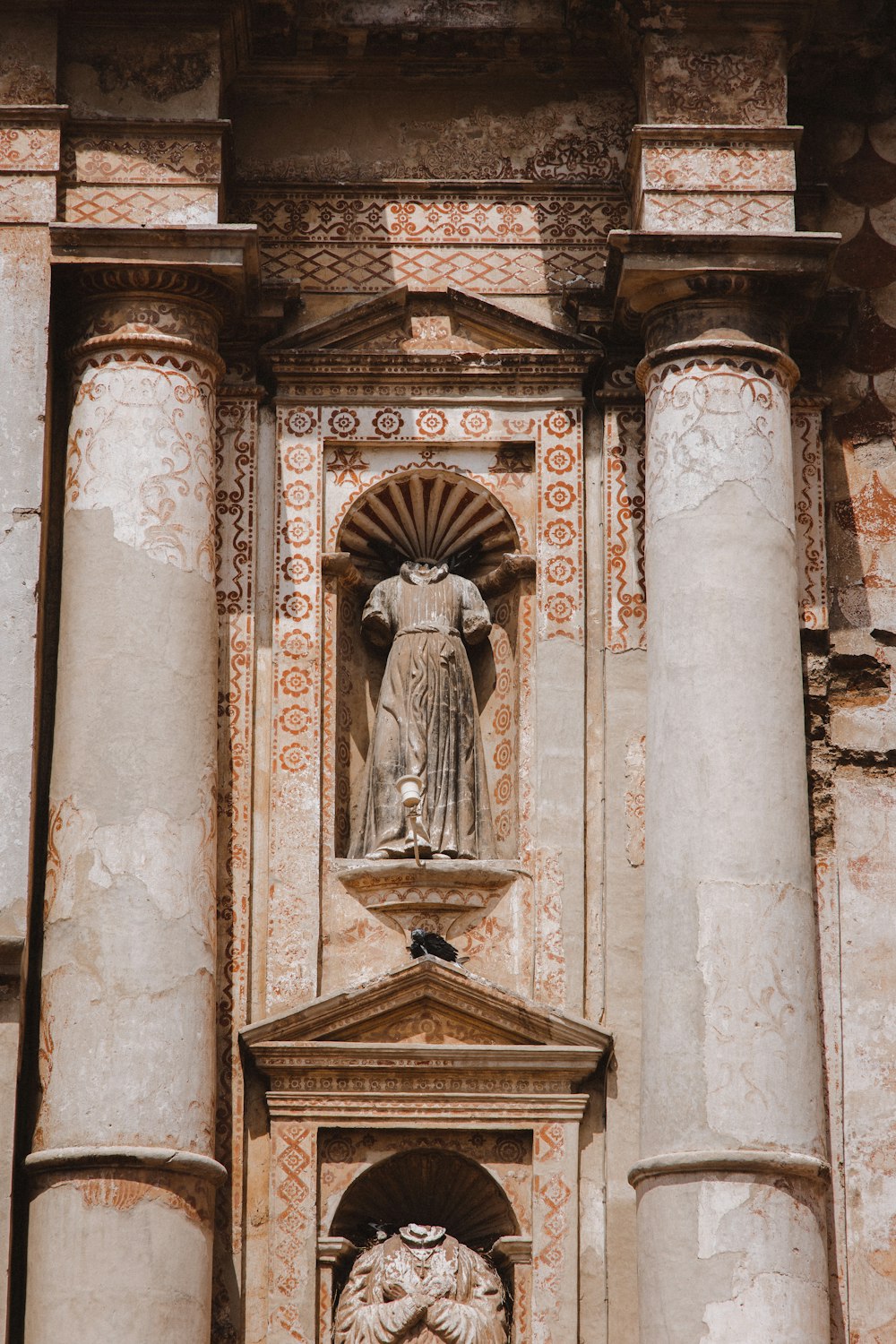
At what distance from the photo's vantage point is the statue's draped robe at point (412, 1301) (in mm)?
11398

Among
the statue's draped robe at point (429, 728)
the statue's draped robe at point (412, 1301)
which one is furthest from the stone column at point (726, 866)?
the statue's draped robe at point (429, 728)

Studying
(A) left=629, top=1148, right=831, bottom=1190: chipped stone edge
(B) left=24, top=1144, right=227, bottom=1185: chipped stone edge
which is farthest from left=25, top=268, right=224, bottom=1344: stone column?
(A) left=629, top=1148, right=831, bottom=1190: chipped stone edge

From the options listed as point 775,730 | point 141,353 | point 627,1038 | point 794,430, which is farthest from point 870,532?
point 141,353

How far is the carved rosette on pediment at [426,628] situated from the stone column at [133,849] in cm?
62

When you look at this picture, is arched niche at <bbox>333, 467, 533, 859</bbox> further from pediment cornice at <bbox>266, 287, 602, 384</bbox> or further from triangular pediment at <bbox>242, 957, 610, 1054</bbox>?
triangular pediment at <bbox>242, 957, 610, 1054</bbox>

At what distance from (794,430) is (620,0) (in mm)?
2208

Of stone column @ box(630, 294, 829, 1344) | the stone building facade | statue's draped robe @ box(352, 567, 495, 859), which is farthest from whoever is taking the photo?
statue's draped robe @ box(352, 567, 495, 859)

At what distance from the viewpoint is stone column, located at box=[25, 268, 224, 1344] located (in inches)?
431

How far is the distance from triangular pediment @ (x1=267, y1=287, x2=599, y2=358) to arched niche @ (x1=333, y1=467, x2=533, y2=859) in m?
0.64

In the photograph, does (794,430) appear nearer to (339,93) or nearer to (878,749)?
(878,749)

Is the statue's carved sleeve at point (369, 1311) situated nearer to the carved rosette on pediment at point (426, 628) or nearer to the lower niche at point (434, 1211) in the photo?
the lower niche at point (434, 1211)

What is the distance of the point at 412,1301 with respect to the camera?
11.4 meters

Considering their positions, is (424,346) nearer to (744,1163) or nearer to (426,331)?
(426,331)

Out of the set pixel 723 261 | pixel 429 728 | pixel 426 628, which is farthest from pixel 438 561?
pixel 723 261
